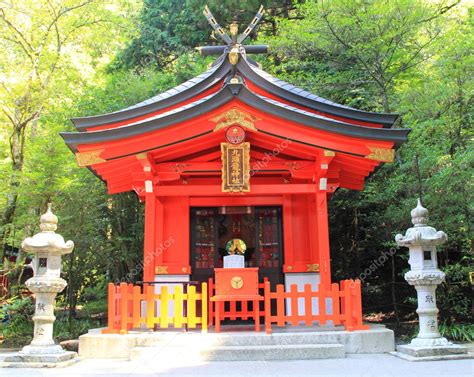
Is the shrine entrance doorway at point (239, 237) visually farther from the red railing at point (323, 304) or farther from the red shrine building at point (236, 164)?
the red railing at point (323, 304)

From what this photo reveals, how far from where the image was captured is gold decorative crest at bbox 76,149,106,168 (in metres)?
7.61

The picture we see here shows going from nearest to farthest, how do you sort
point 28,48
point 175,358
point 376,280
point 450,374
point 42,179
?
point 450,374, point 175,358, point 42,179, point 376,280, point 28,48


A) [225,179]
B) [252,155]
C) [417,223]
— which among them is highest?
[252,155]

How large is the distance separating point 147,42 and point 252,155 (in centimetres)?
1265

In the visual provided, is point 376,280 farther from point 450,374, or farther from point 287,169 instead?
point 450,374

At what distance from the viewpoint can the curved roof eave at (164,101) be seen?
8.58 meters

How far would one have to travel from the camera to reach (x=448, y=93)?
8.95m

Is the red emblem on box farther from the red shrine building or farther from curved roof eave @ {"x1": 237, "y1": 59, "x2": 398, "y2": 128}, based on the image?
curved roof eave @ {"x1": 237, "y1": 59, "x2": 398, "y2": 128}

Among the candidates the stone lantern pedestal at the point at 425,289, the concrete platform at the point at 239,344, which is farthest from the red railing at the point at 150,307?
the stone lantern pedestal at the point at 425,289

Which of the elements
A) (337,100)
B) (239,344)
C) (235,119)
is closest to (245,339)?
(239,344)

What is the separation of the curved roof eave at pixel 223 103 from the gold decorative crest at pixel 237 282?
2.71m

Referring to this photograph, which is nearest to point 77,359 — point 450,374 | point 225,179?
point 225,179

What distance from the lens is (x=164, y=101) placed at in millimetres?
8883

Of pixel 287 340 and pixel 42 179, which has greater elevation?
pixel 42 179
